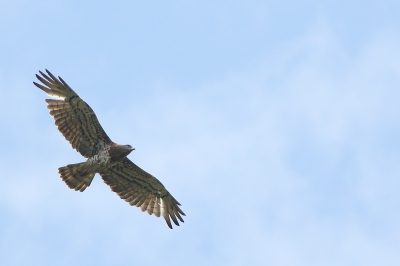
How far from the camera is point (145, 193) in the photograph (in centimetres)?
2455

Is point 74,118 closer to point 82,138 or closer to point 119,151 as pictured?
point 82,138

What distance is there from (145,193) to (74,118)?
3167 mm

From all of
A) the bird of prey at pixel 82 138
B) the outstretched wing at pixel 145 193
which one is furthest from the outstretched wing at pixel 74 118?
the outstretched wing at pixel 145 193

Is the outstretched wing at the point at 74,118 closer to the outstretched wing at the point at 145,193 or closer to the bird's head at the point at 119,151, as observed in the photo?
the bird's head at the point at 119,151

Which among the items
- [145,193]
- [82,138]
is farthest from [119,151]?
[145,193]

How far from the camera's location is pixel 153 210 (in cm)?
2448

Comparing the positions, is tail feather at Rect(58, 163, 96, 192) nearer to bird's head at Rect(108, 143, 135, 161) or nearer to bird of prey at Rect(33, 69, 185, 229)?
bird of prey at Rect(33, 69, 185, 229)

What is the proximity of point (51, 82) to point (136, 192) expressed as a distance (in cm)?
401

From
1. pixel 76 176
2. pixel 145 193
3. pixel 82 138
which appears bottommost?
pixel 76 176

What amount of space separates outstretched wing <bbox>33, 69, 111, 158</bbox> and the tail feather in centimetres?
41

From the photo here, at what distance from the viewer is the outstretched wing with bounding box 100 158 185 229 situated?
24.2m

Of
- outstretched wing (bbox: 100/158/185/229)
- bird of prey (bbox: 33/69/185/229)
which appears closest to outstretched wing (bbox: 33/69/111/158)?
bird of prey (bbox: 33/69/185/229)

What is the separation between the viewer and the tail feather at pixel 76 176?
75.8 ft

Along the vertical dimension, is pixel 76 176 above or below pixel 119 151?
below
